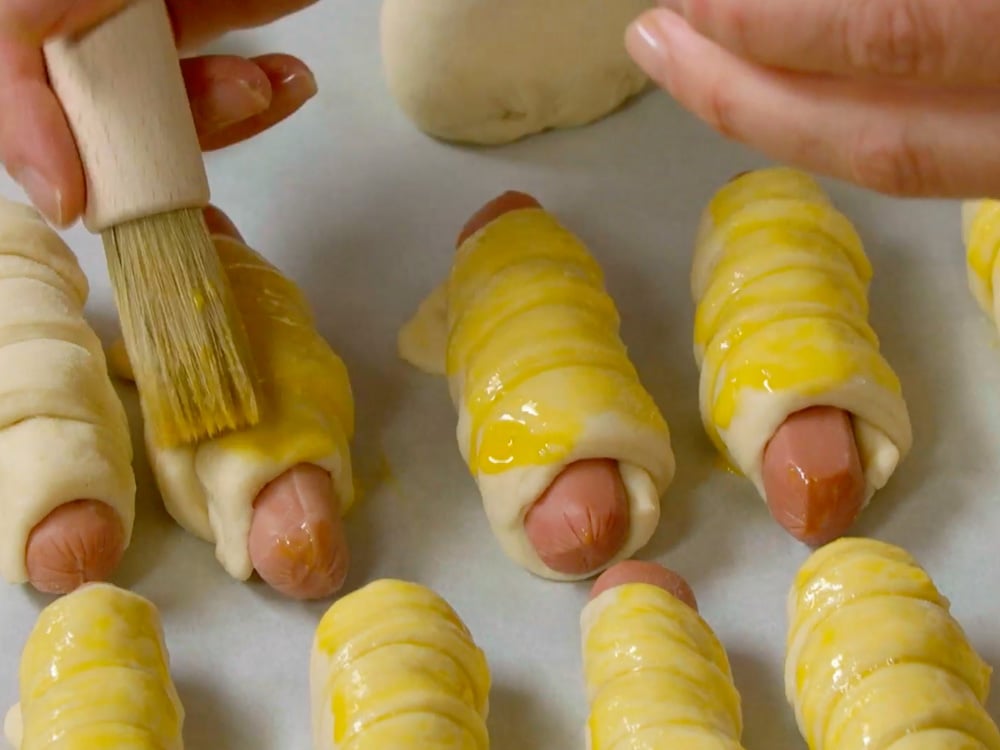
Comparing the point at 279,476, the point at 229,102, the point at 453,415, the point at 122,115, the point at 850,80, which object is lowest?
the point at 453,415

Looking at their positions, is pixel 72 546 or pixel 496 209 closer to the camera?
pixel 72 546

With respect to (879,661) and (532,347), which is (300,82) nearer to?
(532,347)

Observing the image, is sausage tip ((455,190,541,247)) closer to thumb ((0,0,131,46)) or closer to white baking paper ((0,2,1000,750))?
white baking paper ((0,2,1000,750))

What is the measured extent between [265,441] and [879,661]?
2.43 feet

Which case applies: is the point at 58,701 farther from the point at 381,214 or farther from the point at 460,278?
the point at 381,214

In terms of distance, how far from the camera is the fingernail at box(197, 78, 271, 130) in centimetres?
171

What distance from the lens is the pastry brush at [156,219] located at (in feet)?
4.61

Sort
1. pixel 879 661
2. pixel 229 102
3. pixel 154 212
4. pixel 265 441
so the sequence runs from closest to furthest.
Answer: pixel 879 661
pixel 154 212
pixel 265 441
pixel 229 102

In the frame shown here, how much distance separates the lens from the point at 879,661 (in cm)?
132

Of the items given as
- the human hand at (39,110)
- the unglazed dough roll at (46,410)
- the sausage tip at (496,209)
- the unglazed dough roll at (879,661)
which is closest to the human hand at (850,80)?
the unglazed dough roll at (879,661)

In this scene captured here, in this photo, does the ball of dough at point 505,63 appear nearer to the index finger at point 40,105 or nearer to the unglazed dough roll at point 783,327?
the unglazed dough roll at point 783,327

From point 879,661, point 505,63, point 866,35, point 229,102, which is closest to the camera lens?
point 866,35

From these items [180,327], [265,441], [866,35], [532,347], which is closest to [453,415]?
[532,347]

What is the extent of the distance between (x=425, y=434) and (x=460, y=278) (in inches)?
8.8
